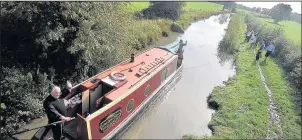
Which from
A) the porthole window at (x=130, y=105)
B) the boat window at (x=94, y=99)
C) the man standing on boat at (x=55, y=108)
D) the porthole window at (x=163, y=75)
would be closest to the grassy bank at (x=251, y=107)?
the porthole window at (x=130, y=105)

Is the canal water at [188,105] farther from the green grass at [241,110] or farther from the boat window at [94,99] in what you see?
the boat window at [94,99]

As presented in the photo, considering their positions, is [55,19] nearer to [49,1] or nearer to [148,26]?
[49,1]

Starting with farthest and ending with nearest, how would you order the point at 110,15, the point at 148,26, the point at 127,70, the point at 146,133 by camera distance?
the point at 148,26 < the point at 110,15 < the point at 127,70 < the point at 146,133

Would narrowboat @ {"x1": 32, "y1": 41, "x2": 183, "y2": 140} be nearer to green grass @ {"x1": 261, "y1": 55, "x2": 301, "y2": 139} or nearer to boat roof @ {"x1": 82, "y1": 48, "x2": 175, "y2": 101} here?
boat roof @ {"x1": 82, "y1": 48, "x2": 175, "y2": 101}

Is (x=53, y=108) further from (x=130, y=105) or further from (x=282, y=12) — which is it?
(x=282, y=12)

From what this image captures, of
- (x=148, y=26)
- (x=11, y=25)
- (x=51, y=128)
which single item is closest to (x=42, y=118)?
(x=51, y=128)
